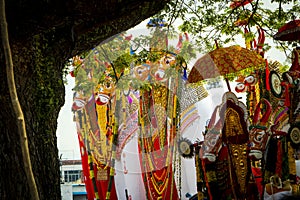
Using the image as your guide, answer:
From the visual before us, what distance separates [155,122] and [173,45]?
1.45m

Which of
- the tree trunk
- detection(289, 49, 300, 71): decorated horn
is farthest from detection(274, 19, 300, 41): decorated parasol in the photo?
the tree trunk

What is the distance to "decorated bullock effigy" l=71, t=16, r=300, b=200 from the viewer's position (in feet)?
23.9

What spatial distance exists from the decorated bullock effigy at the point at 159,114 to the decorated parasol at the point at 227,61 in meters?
0.01

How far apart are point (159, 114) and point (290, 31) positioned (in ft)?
11.6

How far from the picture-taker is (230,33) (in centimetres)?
822

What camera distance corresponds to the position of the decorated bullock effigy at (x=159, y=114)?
730cm

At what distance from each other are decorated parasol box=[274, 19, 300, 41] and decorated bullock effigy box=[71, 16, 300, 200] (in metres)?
0.97

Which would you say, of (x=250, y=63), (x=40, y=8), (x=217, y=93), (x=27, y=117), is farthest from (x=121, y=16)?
(x=217, y=93)

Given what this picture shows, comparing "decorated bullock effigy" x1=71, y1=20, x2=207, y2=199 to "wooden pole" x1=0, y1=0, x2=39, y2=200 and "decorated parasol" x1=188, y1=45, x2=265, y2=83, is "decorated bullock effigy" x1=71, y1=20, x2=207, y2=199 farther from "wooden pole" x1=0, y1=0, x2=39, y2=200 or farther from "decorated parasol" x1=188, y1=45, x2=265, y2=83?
"wooden pole" x1=0, y1=0, x2=39, y2=200

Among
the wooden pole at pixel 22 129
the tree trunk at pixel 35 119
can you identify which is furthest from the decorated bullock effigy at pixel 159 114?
the wooden pole at pixel 22 129

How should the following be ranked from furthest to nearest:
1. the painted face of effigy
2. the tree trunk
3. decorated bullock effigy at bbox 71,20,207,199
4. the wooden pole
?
the painted face of effigy < decorated bullock effigy at bbox 71,20,207,199 < the tree trunk < the wooden pole

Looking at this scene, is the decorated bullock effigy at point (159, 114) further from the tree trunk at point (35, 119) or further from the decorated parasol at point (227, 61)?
the tree trunk at point (35, 119)

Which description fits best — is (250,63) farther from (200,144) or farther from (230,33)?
(200,144)

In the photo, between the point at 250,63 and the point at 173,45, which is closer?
the point at 250,63
